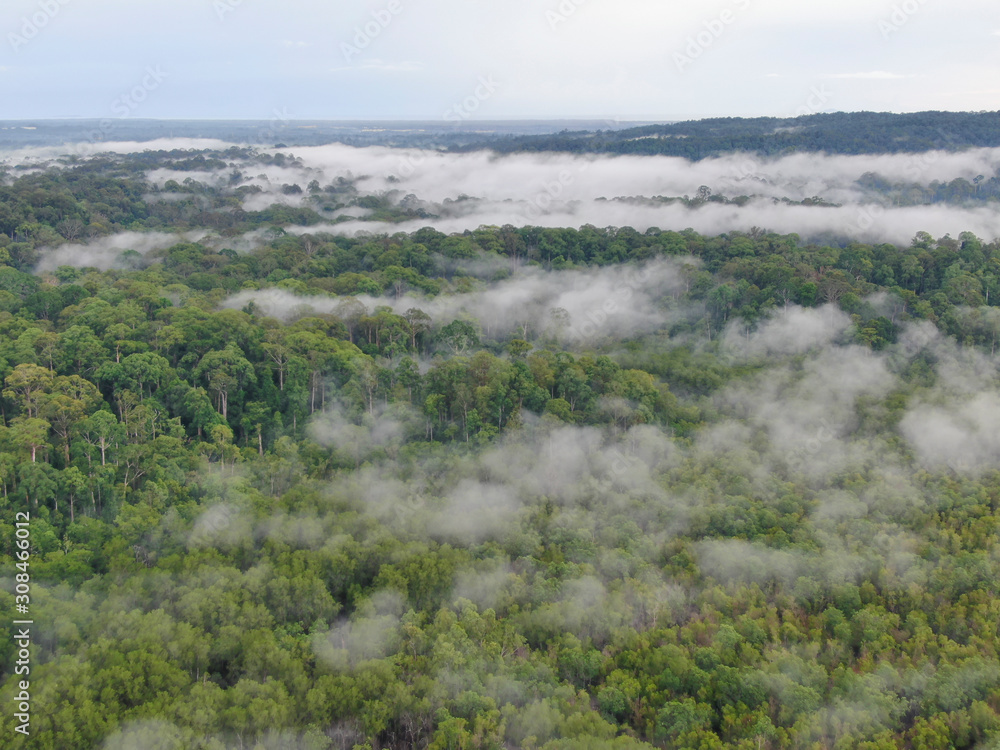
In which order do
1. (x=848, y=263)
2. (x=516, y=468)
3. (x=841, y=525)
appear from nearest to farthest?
(x=841, y=525) → (x=516, y=468) → (x=848, y=263)

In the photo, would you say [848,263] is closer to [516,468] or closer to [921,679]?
[516,468]

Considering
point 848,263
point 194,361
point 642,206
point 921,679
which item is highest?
point 642,206

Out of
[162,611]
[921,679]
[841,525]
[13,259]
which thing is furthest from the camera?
[13,259]

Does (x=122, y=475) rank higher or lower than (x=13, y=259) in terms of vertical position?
lower

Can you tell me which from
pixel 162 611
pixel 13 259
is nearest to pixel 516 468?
pixel 162 611

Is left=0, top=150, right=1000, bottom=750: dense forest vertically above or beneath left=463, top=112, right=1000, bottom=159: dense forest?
beneath

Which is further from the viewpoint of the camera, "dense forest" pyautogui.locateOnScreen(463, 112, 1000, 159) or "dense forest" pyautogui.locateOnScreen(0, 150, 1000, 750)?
"dense forest" pyautogui.locateOnScreen(463, 112, 1000, 159)

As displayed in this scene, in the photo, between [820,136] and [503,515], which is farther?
[820,136]

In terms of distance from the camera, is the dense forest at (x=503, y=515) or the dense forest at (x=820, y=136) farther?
the dense forest at (x=820, y=136)
